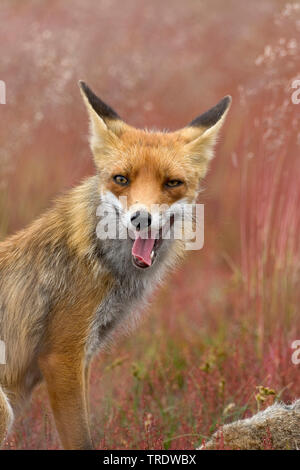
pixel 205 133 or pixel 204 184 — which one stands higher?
pixel 205 133

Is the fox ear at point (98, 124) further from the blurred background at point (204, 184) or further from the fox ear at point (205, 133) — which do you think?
the blurred background at point (204, 184)

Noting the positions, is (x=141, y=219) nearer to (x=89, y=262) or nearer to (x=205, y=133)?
(x=89, y=262)

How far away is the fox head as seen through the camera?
3.25 meters

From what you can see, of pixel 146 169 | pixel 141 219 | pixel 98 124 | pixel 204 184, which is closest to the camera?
pixel 141 219

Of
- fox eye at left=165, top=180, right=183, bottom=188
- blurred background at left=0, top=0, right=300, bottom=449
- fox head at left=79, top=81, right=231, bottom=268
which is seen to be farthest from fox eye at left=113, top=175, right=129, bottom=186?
blurred background at left=0, top=0, right=300, bottom=449

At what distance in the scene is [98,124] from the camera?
3.61m

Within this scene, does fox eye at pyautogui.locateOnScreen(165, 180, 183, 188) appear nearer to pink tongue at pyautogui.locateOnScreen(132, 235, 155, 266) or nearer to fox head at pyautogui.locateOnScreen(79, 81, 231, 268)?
fox head at pyautogui.locateOnScreen(79, 81, 231, 268)

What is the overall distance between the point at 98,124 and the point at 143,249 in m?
0.88

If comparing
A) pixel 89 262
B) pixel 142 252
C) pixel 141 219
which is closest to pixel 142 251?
pixel 142 252

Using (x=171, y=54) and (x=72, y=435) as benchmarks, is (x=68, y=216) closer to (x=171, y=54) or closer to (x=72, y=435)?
(x=72, y=435)

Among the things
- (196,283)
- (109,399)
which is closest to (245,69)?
(196,283)

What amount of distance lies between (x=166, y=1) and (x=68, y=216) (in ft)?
28.4

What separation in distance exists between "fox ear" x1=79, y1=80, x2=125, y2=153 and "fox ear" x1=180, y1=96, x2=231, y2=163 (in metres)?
0.48

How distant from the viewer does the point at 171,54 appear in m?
9.95
